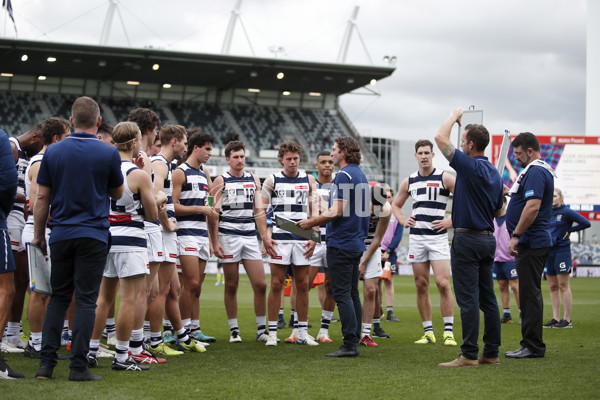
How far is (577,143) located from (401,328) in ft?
56.8

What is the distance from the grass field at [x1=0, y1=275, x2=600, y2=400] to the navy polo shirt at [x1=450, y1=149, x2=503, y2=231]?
1.42 meters

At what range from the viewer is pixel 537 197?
7348 mm

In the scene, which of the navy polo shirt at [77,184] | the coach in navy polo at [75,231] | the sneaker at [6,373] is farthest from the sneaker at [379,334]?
the sneaker at [6,373]

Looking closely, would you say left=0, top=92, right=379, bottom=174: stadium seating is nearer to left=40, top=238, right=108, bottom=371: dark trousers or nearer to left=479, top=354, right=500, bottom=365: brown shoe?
left=479, top=354, right=500, bottom=365: brown shoe

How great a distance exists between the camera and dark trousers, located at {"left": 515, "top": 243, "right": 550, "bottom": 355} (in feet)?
24.2

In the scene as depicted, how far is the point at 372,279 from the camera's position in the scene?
905 centimetres

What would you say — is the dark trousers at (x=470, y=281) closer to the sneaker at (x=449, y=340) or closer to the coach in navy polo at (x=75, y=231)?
the sneaker at (x=449, y=340)

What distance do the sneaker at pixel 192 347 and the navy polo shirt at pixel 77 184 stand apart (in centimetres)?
255

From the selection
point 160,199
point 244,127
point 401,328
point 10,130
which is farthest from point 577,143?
point 10,130

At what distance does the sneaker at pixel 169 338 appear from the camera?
8.36 m

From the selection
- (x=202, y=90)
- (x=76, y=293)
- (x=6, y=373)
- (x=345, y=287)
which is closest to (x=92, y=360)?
(x=6, y=373)

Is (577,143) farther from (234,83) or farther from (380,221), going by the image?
(234,83)

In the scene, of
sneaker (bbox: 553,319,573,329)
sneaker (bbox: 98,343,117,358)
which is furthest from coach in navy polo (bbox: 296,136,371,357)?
sneaker (bbox: 553,319,573,329)

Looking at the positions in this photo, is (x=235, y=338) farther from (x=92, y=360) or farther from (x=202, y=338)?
(x=92, y=360)
